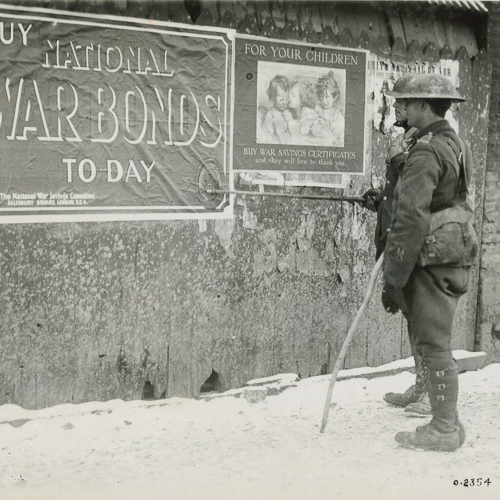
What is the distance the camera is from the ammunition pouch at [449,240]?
4.34 m

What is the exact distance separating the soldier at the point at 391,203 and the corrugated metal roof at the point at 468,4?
124 cm

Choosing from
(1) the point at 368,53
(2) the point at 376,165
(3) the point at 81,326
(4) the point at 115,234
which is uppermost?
(1) the point at 368,53

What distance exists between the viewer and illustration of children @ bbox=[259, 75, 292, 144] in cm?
543

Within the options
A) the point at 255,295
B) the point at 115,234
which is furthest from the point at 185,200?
the point at 255,295

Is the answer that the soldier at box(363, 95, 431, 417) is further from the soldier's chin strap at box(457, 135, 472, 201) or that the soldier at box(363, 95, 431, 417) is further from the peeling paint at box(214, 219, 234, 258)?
the peeling paint at box(214, 219, 234, 258)

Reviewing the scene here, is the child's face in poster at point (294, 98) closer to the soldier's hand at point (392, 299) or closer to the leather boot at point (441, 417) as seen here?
the soldier's hand at point (392, 299)

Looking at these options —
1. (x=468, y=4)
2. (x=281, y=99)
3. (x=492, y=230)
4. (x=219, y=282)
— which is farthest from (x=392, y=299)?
(x=468, y=4)

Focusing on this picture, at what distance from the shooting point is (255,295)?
18.1ft

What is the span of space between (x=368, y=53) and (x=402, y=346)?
2274 millimetres

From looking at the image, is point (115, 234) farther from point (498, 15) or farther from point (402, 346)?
point (498, 15)

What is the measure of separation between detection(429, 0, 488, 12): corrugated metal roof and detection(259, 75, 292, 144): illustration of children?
51.6 inches

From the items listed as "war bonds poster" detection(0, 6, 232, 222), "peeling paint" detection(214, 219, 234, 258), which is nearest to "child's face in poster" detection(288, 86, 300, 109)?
"war bonds poster" detection(0, 6, 232, 222)

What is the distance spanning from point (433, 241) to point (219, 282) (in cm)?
160

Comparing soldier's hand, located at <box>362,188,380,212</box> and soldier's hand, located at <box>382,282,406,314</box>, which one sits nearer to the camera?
soldier's hand, located at <box>382,282,406,314</box>
